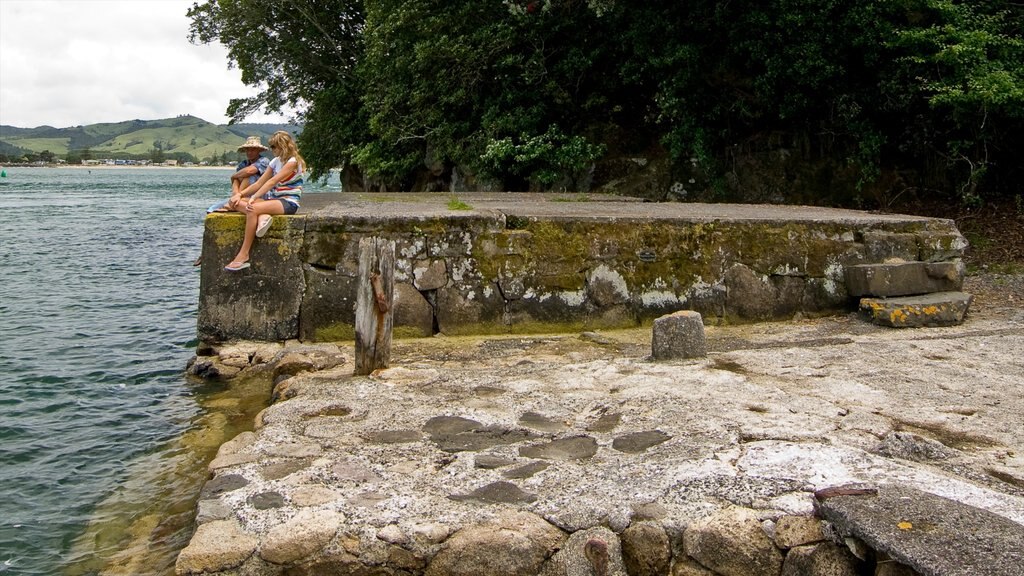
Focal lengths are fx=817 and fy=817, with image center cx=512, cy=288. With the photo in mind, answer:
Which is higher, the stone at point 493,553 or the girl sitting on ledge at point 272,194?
the girl sitting on ledge at point 272,194

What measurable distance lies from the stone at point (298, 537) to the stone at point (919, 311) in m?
5.14

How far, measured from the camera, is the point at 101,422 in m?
6.31

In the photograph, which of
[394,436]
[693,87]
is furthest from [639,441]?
[693,87]

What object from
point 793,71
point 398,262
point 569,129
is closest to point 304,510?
point 398,262

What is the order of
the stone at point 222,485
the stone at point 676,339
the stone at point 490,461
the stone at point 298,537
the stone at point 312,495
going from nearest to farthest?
the stone at point 298,537 → the stone at point 312,495 → the stone at point 222,485 → the stone at point 490,461 → the stone at point 676,339

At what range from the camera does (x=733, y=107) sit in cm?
1226

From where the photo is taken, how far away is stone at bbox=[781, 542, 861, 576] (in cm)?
298

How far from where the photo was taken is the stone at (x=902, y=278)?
6.99 m

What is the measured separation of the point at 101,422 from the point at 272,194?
7.36 ft

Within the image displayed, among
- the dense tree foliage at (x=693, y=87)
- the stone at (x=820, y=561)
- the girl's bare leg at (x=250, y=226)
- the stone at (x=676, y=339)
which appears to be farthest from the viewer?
the dense tree foliage at (x=693, y=87)

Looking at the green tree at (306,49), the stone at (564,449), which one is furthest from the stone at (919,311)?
the green tree at (306,49)

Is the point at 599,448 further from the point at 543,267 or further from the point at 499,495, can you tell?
the point at 543,267

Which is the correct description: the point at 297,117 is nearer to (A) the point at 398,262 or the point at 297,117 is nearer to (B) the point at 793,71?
(B) the point at 793,71

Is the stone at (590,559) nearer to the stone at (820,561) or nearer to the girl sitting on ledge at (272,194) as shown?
the stone at (820,561)
